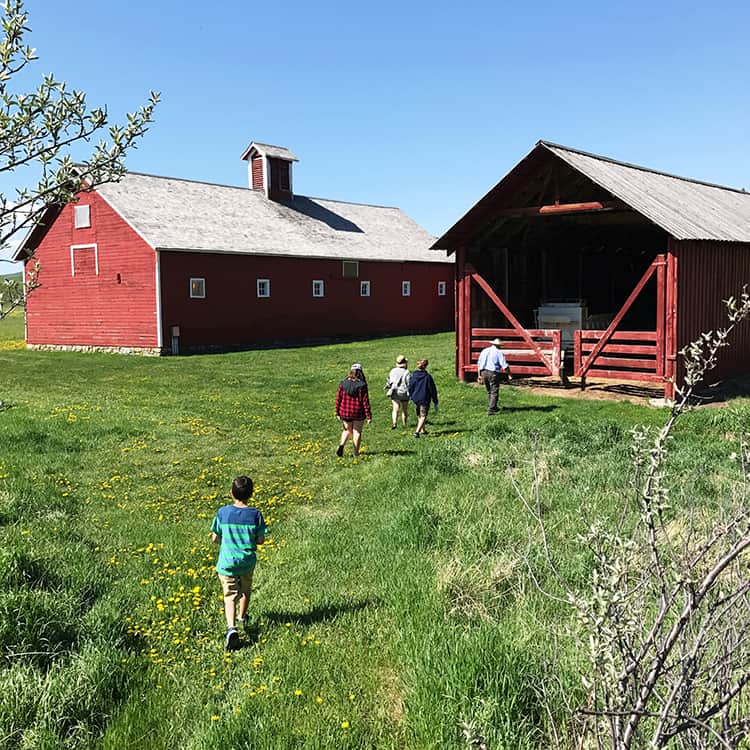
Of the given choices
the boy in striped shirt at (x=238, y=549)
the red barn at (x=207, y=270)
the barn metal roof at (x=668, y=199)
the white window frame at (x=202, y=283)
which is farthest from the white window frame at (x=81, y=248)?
the boy in striped shirt at (x=238, y=549)

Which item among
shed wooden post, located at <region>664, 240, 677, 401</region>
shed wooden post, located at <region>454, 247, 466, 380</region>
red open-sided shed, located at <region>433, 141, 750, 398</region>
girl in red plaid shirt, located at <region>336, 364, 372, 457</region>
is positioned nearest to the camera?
girl in red plaid shirt, located at <region>336, 364, 372, 457</region>

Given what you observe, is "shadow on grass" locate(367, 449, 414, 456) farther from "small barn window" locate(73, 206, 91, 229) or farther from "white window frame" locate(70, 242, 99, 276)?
"small barn window" locate(73, 206, 91, 229)

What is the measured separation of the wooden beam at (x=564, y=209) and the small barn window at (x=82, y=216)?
19720mm

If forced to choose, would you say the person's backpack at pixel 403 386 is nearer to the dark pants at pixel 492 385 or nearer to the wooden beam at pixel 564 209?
the dark pants at pixel 492 385

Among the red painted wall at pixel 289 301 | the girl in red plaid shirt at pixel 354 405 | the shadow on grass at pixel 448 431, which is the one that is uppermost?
the red painted wall at pixel 289 301

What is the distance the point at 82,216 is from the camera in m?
→ 31.6

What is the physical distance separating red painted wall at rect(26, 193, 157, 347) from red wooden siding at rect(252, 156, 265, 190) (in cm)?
1054

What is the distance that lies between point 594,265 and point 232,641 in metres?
21.5

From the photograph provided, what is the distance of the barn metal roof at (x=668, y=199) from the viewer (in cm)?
1617

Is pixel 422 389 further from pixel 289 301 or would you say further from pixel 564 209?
pixel 289 301

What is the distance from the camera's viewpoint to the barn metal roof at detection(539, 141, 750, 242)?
16.2m

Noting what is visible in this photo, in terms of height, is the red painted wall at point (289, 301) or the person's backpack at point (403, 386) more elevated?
the red painted wall at point (289, 301)

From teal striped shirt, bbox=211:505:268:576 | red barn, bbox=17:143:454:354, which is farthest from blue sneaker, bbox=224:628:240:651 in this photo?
red barn, bbox=17:143:454:354

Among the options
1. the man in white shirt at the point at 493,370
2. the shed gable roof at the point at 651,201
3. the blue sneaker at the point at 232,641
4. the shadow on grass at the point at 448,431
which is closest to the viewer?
the blue sneaker at the point at 232,641
